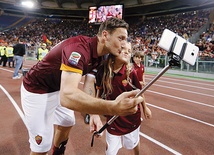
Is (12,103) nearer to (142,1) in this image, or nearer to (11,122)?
(11,122)

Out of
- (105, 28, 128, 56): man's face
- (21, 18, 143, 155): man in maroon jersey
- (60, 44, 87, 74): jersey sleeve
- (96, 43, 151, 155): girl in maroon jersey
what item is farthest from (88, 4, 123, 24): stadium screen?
(60, 44, 87, 74): jersey sleeve

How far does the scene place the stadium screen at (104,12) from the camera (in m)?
26.9

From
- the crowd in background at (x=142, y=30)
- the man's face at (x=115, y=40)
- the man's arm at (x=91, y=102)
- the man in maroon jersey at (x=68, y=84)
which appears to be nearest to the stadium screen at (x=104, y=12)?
the crowd in background at (x=142, y=30)

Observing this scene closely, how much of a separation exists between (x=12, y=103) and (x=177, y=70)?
13766mm

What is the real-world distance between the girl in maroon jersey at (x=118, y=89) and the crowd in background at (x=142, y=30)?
10358 mm

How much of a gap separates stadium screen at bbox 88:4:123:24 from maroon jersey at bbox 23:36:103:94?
25404 millimetres

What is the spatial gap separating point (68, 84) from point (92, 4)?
111 feet

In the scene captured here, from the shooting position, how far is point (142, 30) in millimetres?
30453

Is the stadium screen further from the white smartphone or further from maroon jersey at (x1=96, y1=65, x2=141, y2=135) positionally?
the white smartphone

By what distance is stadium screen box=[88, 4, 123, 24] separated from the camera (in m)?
26.9

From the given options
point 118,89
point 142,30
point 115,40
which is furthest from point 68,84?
point 142,30

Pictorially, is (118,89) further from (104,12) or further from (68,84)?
(104,12)

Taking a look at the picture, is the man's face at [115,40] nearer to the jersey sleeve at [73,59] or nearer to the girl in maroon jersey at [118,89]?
the jersey sleeve at [73,59]

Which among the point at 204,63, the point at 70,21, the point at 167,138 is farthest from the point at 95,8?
the point at 167,138
